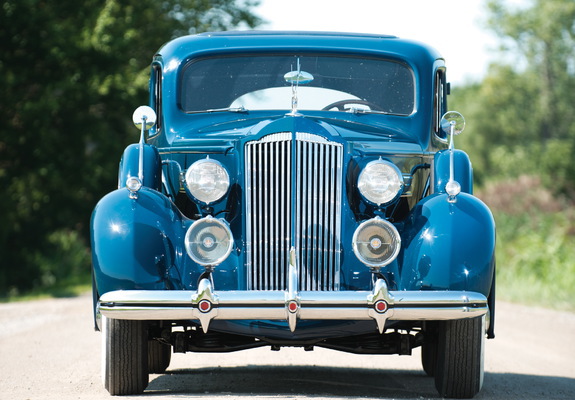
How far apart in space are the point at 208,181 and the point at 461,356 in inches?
67.8

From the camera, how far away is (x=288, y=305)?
5.18m

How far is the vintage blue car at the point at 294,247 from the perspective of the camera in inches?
208

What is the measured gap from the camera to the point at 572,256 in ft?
62.2

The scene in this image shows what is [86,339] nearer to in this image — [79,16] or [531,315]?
[531,315]

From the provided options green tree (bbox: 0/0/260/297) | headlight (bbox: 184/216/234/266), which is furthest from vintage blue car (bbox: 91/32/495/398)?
green tree (bbox: 0/0/260/297)

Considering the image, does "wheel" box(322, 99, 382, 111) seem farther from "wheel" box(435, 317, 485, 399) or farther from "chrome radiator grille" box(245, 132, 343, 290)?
"wheel" box(435, 317, 485, 399)

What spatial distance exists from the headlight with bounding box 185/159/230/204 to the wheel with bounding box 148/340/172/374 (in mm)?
1725

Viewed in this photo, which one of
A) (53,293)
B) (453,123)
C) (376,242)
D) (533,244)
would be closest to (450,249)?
(376,242)

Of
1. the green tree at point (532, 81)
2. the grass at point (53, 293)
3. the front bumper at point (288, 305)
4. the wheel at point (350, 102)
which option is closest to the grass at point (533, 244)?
the grass at point (53, 293)

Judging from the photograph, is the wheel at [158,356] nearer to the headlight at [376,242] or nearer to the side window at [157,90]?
the side window at [157,90]

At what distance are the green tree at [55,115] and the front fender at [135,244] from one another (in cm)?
1442

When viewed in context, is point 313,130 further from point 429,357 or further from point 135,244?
point 429,357

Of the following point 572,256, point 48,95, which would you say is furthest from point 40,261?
point 572,256

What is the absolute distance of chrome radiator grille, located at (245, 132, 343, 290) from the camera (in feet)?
18.9
